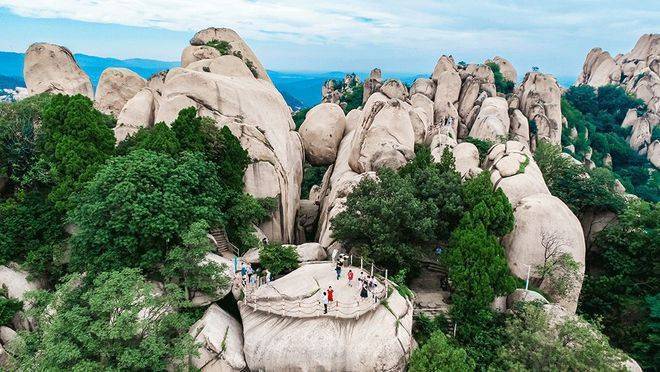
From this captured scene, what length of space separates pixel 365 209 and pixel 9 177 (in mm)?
20491

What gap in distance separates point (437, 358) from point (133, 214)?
13457mm

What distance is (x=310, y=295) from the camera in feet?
59.4

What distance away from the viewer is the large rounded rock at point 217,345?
15.8m

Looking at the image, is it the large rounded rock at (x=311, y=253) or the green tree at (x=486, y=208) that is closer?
the green tree at (x=486, y=208)

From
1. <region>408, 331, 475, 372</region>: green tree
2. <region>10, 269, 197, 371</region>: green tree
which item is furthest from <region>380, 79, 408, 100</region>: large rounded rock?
<region>10, 269, 197, 371</region>: green tree

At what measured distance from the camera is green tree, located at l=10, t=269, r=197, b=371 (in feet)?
43.0

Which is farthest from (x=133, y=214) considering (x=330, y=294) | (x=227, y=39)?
(x=227, y=39)

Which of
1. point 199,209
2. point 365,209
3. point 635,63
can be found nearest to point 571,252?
point 365,209

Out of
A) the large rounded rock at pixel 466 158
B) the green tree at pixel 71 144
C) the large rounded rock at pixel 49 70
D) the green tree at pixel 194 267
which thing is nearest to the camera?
the green tree at pixel 194 267

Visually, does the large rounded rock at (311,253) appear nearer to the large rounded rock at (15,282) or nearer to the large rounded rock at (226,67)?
the large rounded rock at (15,282)

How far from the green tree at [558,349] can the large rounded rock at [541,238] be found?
604 centimetres

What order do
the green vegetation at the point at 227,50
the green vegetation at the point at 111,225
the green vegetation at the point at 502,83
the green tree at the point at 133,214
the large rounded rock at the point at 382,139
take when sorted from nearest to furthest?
the green vegetation at the point at 111,225 < the green tree at the point at 133,214 < the large rounded rock at the point at 382,139 < the green vegetation at the point at 227,50 < the green vegetation at the point at 502,83

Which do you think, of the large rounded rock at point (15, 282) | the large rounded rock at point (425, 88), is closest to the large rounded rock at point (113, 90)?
the large rounded rock at point (15, 282)

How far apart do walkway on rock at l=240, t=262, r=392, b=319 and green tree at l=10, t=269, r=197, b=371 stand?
12.0 feet
